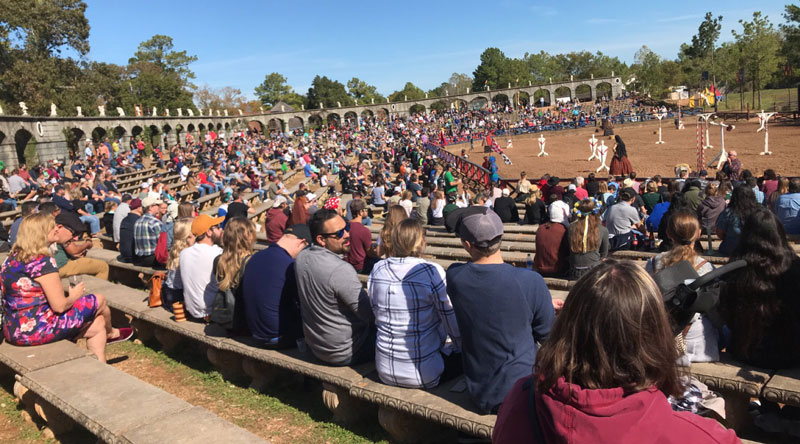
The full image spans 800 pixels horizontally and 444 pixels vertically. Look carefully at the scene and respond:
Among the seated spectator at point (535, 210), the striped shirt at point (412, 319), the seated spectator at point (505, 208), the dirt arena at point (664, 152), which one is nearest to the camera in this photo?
the striped shirt at point (412, 319)

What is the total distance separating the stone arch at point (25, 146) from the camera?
2796 cm

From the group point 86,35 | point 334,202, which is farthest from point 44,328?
point 86,35

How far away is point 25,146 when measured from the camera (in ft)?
93.7

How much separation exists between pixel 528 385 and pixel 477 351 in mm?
→ 1310

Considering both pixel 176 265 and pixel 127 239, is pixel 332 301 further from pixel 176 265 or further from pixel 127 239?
pixel 127 239

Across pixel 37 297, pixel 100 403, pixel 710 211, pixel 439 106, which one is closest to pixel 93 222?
pixel 37 297

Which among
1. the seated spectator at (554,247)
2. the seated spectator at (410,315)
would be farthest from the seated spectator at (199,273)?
the seated spectator at (554,247)

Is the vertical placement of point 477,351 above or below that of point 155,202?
below

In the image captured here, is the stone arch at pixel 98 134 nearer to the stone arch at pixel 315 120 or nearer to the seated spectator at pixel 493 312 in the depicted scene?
the seated spectator at pixel 493 312

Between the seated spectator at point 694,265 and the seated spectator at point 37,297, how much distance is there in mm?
4825

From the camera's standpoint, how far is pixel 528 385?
1.64 meters

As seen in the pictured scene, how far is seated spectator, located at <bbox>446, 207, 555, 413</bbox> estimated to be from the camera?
282cm

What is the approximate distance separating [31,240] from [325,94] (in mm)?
85150

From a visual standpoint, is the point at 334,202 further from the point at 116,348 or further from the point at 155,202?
the point at 155,202
